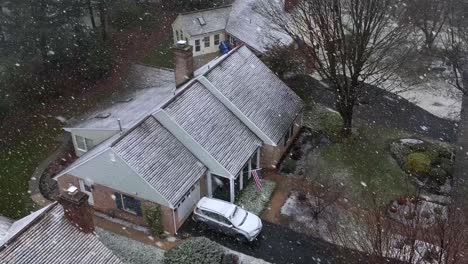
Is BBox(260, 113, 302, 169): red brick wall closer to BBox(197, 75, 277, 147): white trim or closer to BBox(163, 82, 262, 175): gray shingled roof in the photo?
BBox(197, 75, 277, 147): white trim

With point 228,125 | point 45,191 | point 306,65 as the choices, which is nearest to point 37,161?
point 45,191

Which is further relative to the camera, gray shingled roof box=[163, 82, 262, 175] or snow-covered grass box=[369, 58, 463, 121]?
snow-covered grass box=[369, 58, 463, 121]

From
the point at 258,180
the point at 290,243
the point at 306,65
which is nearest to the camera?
the point at 290,243

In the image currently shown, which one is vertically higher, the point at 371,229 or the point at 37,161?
the point at 371,229

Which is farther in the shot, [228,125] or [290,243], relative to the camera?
[228,125]

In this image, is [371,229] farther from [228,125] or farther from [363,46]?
[363,46]

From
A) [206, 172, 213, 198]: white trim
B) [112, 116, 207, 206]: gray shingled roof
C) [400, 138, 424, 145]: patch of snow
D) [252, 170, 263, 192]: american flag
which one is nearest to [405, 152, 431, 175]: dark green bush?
[400, 138, 424, 145]: patch of snow

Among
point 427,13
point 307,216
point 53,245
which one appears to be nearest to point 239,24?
point 427,13
